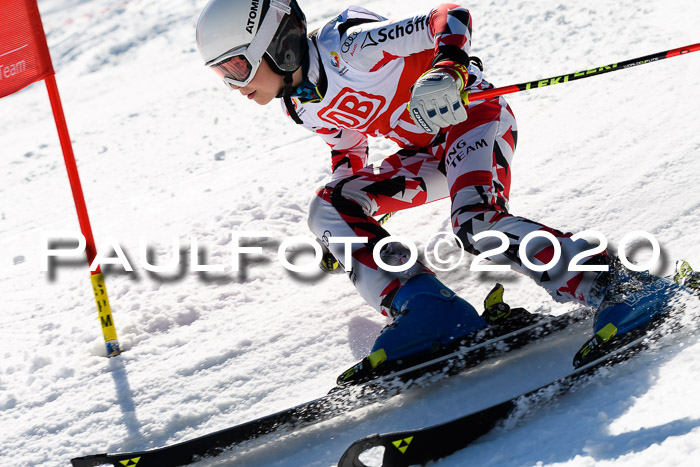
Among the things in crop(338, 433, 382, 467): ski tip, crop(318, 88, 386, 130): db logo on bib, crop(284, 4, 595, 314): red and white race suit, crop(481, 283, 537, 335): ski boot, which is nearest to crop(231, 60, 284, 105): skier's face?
crop(284, 4, 595, 314): red and white race suit

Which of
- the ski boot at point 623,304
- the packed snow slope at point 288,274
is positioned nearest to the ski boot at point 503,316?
the packed snow slope at point 288,274

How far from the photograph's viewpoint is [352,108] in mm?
3096

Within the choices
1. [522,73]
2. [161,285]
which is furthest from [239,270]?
[522,73]

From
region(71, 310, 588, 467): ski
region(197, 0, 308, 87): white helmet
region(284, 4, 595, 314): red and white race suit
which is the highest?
region(197, 0, 308, 87): white helmet

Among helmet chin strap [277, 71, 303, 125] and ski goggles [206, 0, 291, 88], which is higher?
ski goggles [206, 0, 291, 88]

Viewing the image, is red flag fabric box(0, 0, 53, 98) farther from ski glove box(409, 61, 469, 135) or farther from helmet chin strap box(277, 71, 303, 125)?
ski glove box(409, 61, 469, 135)

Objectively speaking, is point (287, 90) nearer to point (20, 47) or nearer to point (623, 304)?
point (20, 47)

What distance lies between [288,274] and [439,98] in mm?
1558

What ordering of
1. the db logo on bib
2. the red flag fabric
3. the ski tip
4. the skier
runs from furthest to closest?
the red flag fabric
the db logo on bib
the skier
the ski tip

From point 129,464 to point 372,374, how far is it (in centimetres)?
88

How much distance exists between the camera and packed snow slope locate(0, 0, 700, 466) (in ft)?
7.60

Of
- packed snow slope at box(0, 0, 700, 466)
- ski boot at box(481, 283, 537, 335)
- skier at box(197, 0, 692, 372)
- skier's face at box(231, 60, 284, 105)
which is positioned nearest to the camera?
packed snow slope at box(0, 0, 700, 466)

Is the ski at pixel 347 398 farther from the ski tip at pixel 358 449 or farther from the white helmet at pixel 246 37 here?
the white helmet at pixel 246 37

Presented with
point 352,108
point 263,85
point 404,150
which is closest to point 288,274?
point 404,150
